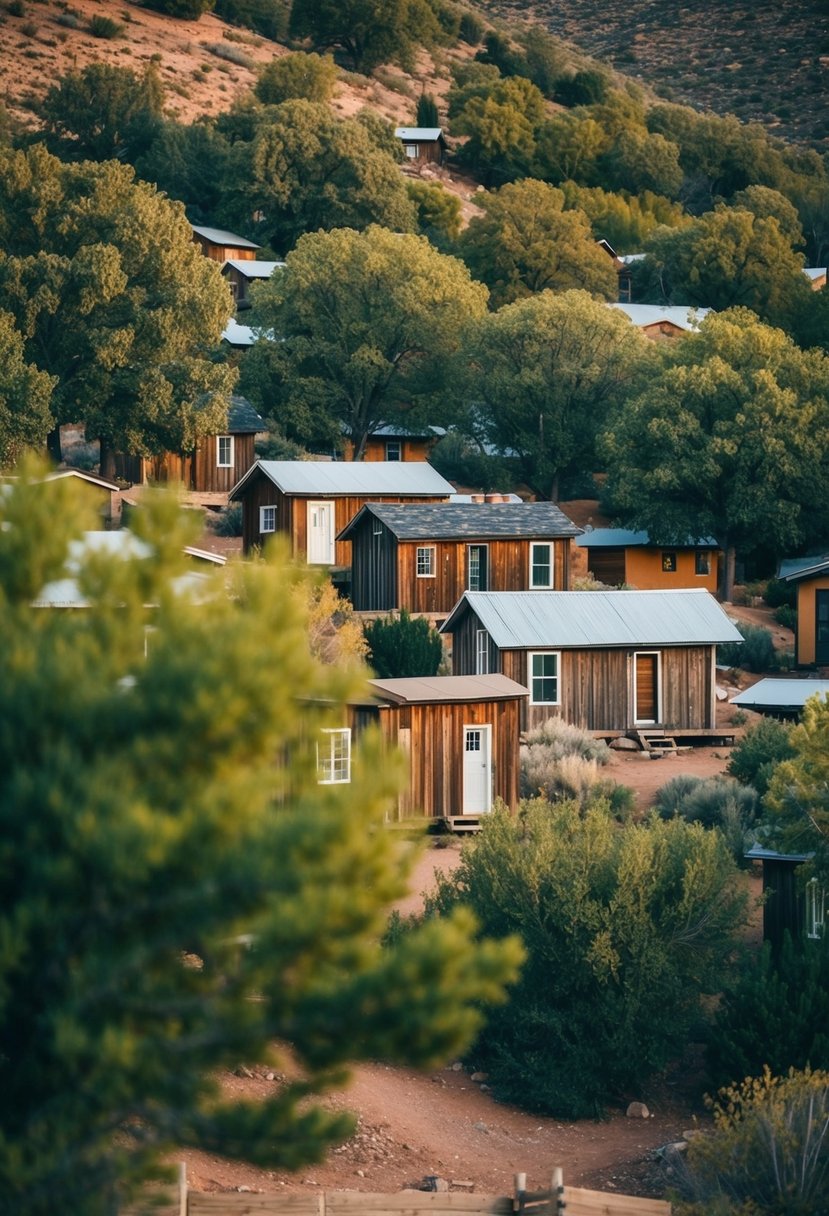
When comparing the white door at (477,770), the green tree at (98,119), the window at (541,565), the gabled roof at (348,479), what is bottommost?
the white door at (477,770)

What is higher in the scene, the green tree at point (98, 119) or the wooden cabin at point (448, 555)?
the green tree at point (98, 119)

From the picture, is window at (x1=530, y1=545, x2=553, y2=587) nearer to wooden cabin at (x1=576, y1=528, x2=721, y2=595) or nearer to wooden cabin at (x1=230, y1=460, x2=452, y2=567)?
wooden cabin at (x1=230, y1=460, x2=452, y2=567)

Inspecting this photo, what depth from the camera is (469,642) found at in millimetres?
45562

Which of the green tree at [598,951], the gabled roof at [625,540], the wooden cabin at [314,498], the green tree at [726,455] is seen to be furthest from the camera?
the gabled roof at [625,540]

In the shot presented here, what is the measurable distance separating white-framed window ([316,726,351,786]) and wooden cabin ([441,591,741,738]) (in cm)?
1005

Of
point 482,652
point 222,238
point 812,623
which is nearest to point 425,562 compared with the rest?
point 482,652

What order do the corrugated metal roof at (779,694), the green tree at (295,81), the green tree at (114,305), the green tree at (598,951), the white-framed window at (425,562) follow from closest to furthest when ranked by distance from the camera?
the green tree at (598,951) → the corrugated metal roof at (779,694) → the white-framed window at (425,562) → the green tree at (114,305) → the green tree at (295,81)

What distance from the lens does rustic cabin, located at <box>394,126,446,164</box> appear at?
114938 millimetres

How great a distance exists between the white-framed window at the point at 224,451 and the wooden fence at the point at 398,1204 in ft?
159

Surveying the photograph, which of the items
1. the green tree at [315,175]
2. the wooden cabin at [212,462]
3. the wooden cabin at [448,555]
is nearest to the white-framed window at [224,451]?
the wooden cabin at [212,462]

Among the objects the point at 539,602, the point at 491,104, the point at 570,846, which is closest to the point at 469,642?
the point at 539,602

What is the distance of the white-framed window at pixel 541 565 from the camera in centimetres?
5388

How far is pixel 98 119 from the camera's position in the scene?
330 ft

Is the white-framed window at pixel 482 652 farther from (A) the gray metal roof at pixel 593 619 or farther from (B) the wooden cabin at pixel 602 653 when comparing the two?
(A) the gray metal roof at pixel 593 619
